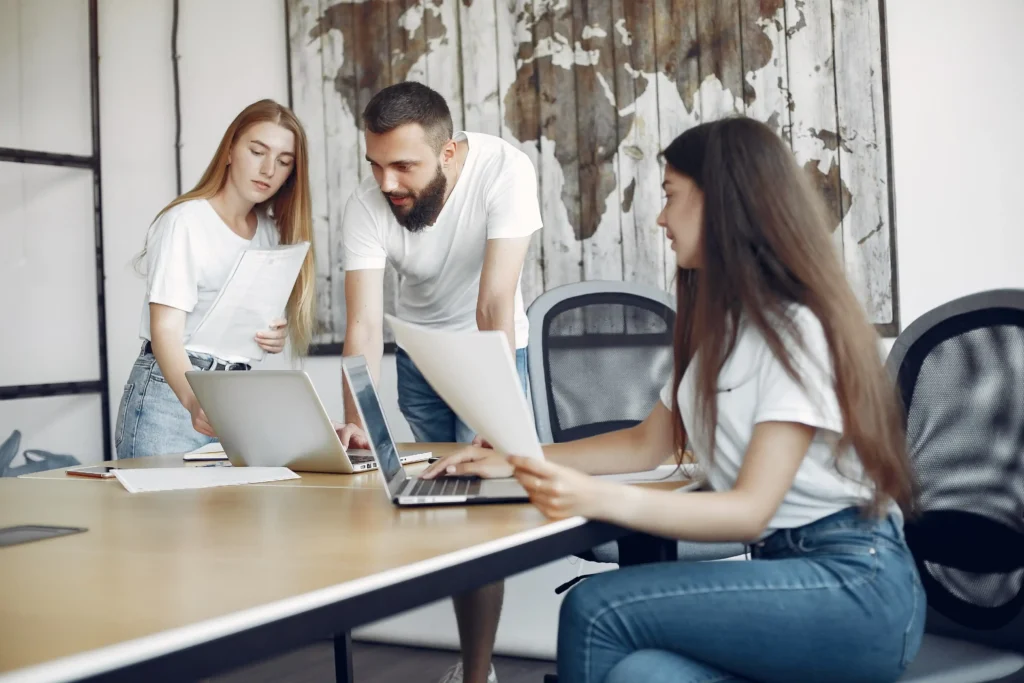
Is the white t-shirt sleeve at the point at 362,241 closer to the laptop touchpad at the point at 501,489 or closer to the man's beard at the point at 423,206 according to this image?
the man's beard at the point at 423,206

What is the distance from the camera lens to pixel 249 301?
2162 mm

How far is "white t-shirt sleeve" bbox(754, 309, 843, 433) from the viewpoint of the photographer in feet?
3.86

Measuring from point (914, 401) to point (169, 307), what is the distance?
158 centimetres

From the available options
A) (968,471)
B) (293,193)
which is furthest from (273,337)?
(968,471)

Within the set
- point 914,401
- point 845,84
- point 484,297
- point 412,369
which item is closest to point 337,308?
point 412,369

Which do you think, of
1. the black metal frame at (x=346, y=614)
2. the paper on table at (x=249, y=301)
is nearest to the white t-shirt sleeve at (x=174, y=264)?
the paper on table at (x=249, y=301)

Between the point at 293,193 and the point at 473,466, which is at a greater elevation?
the point at 293,193

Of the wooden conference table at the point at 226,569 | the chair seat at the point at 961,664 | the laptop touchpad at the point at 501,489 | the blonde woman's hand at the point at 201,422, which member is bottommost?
the chair seat at the point at 961,664

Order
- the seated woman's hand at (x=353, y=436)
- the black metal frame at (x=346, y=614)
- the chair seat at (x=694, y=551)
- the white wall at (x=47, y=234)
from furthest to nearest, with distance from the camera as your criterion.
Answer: the white wall at (x=47, y=234) < the chair seat at (x=694, y=551) < the seated woman's hand at (x=353, y=436) < the black metal frame at (x=346, y=614)

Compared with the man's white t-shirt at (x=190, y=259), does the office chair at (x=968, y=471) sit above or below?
below

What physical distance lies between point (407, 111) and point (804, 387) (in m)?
1.34

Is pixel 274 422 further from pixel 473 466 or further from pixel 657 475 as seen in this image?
pixel 657 475

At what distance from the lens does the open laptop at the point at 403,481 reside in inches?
51.7

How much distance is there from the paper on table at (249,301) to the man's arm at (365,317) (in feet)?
0.59
